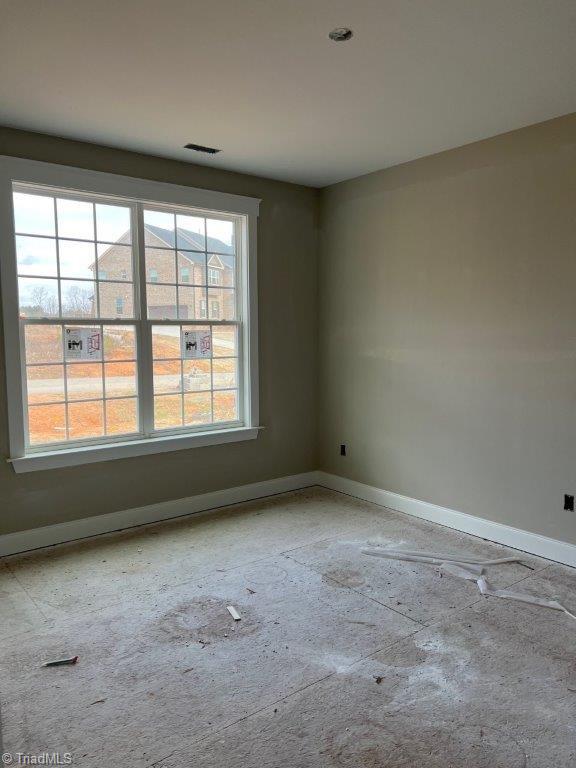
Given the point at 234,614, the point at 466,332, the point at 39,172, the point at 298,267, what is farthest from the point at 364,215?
the point at 234,614

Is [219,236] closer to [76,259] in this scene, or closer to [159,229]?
[159,229]

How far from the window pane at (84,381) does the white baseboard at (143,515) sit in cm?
88

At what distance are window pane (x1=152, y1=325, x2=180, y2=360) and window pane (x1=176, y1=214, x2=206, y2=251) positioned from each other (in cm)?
66

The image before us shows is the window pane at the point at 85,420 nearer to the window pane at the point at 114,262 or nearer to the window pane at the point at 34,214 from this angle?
the window pane at the point at 114,262

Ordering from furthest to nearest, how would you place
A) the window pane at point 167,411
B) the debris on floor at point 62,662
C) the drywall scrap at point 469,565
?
the window pane at point 167,411 → the drywall scrap at point 469,565 → the debris on floor at point 62,662

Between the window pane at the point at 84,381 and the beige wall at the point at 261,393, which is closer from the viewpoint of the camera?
the beige wall at the point at 261,393

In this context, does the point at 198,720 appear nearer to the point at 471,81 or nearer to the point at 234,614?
the point at 234,614

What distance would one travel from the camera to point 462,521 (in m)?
4.05

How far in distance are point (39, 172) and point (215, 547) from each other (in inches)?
107

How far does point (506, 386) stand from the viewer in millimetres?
3746

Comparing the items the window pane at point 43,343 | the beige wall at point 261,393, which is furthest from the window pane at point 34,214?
the window pane at point 43,343

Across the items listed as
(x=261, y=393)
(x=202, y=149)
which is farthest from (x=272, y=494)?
(x=202, y=149)

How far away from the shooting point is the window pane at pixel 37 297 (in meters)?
3.66

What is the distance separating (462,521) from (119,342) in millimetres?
2839
